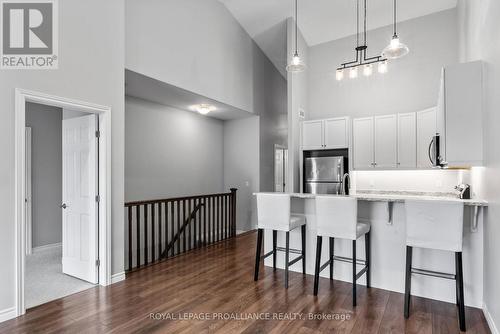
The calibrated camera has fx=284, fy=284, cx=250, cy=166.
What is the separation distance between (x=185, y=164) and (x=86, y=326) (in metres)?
4.08

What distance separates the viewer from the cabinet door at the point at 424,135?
4.59 meters

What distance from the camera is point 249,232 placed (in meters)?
6.66

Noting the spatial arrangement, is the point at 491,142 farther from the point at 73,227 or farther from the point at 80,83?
the point at 73,227

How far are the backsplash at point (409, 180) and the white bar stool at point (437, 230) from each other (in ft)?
7.59

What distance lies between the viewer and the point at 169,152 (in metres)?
5.87

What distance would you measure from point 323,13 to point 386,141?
264cm

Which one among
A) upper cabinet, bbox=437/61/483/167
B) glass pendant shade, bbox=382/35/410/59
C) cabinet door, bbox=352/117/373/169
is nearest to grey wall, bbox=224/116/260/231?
cabinet door, bbox=352/117/373/169

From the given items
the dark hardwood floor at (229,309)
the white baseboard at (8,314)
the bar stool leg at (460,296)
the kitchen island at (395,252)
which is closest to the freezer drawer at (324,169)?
the kitchen island at (395,252)

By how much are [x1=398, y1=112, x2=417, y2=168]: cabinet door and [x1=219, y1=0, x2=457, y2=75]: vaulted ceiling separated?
1.88 meters

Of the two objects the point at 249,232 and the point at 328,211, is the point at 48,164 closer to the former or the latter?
the point at 249,232

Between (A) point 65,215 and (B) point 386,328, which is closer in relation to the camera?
(B) point 386,328

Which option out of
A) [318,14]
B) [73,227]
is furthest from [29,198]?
[318,14]

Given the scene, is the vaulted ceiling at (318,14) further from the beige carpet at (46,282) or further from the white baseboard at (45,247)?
the white baseboard at (45,247)

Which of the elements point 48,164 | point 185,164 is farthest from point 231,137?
point 48,164
